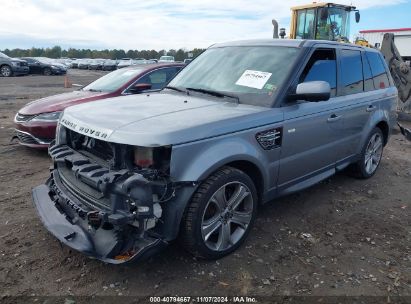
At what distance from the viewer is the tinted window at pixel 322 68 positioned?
4.12 meters

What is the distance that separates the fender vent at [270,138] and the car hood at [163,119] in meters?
0.10

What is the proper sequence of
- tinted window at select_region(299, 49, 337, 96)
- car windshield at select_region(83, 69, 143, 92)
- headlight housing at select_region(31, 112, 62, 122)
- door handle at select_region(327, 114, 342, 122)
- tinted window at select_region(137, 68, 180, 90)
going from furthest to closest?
tinted window at select_region(137, 68, 180, 90) < car windshield at select_region(83, 69, 143, 92) < headlight housing at select_region(31, 112, 62, 122) < door handle at select_region(327, 114, 342, 122) < tinted window at select_region(299, 49, 337, 96)

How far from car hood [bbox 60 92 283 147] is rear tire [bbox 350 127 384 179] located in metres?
2.33

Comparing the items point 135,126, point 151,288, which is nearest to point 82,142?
point 135,126

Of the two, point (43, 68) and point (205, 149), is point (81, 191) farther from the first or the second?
point (43, 68)

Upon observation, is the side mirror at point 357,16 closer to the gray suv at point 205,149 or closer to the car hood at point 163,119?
the gray suv at point 205,149

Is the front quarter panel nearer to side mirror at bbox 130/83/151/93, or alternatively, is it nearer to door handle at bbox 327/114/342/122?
door handle at bbox 327/114/342/122

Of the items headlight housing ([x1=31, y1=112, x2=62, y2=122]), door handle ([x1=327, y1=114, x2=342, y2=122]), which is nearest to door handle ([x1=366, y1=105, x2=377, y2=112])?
door handle ([x1=327, y1=114, x2=342, y2=122])

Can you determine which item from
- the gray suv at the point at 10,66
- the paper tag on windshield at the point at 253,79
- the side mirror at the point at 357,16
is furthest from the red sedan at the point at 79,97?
the gray suv at the point at 10,66

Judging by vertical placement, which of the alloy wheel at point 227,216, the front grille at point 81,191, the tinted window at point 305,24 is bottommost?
the alloy wheel at point 227,216

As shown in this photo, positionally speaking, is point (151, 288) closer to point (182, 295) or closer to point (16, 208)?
point (182, 295)

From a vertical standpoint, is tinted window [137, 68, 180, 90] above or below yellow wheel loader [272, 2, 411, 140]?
below

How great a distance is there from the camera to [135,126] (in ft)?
9.82

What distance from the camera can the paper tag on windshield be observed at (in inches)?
154
